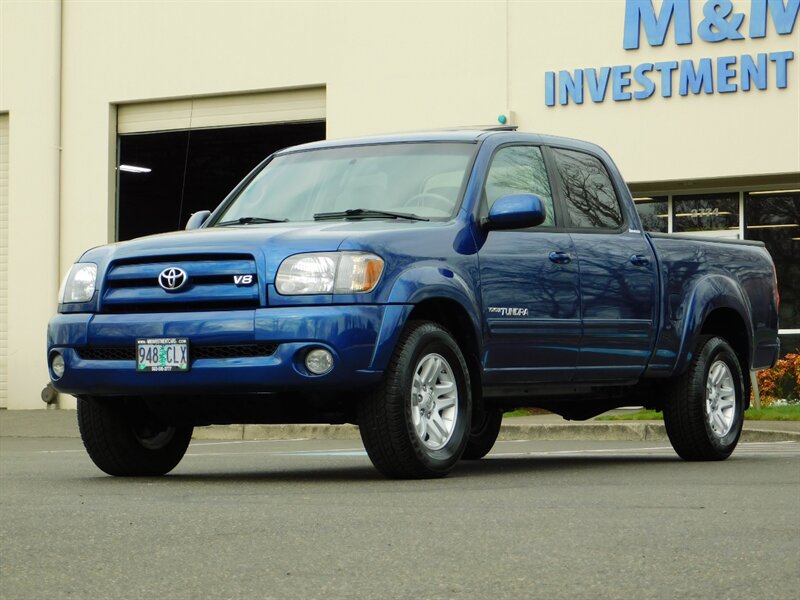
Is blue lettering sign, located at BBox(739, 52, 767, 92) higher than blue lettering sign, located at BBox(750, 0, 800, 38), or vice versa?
blue lettering sign, located at BBox(750, 0, 800, 38)

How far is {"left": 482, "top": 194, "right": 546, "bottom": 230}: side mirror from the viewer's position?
8930 mm

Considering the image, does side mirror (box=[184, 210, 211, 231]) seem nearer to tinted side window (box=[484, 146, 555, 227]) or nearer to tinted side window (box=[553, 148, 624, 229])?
tinted side window (box=[484, 146, 555, 227])

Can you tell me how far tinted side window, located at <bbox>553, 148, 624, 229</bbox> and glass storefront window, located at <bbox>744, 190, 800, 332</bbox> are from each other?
38.6 feet

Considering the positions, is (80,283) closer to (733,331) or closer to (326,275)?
(326,275)

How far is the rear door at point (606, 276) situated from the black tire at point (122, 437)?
2470 millimetres

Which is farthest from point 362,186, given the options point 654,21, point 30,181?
point 30,181

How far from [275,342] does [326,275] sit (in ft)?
1.35

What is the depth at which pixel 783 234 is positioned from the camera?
22062 millimetres

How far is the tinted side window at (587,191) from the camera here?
10188 mm

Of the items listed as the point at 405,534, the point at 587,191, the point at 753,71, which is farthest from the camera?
the point at 753,71

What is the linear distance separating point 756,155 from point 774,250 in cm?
165

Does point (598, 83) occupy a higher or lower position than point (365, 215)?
higher

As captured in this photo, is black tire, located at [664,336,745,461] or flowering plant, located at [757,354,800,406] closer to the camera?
black tire, located at [664,336,745,461]

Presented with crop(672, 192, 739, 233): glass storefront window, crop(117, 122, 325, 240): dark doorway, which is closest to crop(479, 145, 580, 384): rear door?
crop(672, 192, 739, 233): glass storefront window
